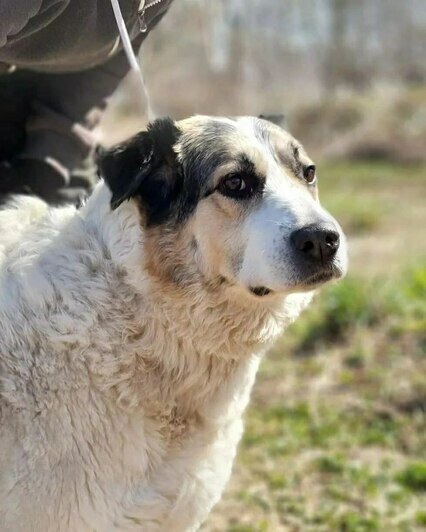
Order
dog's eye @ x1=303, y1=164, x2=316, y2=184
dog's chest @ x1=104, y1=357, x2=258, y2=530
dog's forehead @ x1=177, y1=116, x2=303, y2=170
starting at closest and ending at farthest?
1. dog's chest @ x1=104, y1=357, x2=258, y2=530
2. dog's forehead @ x1=177, y1=116, x2=303, y2=170
3. dog's eye @ x1=303, y1=164, x2=316, y2=184

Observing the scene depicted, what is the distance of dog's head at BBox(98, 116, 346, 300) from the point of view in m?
2.67

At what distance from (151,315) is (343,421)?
2.53 m

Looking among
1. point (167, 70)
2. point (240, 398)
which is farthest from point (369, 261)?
point (167, 70)

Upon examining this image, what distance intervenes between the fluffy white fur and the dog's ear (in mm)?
90

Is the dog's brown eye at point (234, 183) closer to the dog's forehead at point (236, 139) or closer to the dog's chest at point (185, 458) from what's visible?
the dog's forehead at point (236, 139)

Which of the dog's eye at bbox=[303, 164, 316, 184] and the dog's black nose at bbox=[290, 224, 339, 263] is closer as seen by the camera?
the dog's black nose at bbox=[290, 224, 339, 263]

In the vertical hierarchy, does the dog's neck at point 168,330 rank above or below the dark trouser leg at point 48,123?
below

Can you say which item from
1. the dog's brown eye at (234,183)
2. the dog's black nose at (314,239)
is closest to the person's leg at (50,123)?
the dog's brown eye at (234,183)

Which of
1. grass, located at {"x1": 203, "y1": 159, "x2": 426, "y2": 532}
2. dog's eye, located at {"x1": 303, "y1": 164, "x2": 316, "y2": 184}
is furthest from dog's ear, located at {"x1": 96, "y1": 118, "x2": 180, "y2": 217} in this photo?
grass, located at {"x1": 203, "y1": 159, "x2": 426, "y2": 532}

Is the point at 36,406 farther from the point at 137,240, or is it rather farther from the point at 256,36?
the point at 256,36

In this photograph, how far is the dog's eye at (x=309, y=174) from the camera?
9.96 feet

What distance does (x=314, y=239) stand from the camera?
2.62m

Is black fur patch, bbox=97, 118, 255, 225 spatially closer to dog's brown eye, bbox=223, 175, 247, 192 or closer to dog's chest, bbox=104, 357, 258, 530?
dog's brown eye, bbox=223, 175, 247, 192

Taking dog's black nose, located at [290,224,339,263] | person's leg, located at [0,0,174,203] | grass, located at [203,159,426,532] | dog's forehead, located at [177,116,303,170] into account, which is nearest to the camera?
dog's black nose, located at [290,224,339,263]
